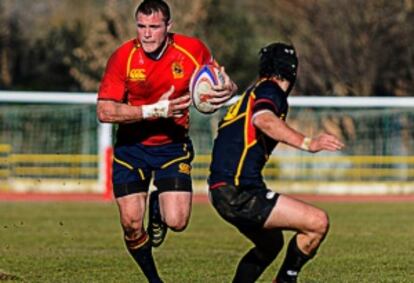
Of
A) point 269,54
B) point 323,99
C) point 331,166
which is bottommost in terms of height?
point 331,166

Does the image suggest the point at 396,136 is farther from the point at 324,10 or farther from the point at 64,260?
the point at 64,260

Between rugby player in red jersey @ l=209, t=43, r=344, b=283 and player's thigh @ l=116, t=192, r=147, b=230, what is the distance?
4.97ft

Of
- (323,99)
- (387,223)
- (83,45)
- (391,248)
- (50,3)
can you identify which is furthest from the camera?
(50,3)

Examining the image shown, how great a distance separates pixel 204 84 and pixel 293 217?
1.47 m

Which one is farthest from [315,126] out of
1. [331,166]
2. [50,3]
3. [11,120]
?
[50,3]

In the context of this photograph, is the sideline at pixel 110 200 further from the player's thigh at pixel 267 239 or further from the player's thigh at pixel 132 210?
the player's thigh at pixel 267 239

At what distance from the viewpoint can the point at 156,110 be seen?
8766 mm

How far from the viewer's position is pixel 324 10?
127ft

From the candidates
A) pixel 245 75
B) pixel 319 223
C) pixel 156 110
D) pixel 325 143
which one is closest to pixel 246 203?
pixel 319 223

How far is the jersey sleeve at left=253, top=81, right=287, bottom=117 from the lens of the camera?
25.1ft

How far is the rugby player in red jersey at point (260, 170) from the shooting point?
7.75 m

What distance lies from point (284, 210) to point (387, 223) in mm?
11181

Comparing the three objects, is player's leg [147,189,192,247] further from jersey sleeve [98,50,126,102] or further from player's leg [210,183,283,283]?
player's leg [210,183,283,283]

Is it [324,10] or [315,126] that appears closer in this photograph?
[315,126]
